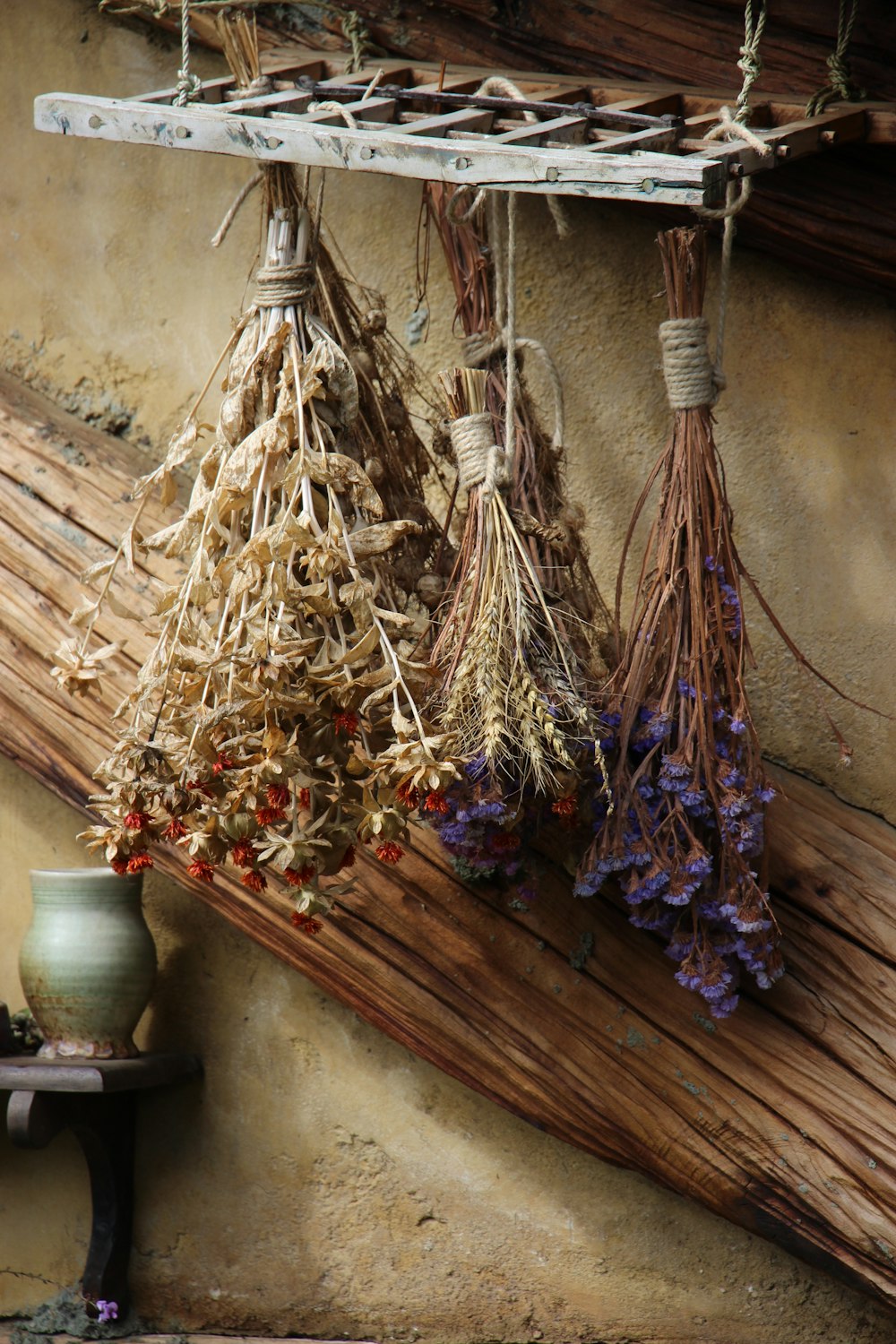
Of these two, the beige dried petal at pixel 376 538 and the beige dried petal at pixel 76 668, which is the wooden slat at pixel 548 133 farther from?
the beige dried petal at pixel 76 668

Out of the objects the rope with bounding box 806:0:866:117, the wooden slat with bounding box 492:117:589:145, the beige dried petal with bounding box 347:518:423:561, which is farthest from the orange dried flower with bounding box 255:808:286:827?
the rope with bounding box 806:0:866:117

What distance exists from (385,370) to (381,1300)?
1271 millimetres

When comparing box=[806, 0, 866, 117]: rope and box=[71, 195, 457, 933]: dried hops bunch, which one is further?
box=[806, 0, 866, 117]: rope

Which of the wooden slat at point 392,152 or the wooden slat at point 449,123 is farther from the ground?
the wooden slat at point 449,123

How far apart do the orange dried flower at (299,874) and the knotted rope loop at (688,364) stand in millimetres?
650

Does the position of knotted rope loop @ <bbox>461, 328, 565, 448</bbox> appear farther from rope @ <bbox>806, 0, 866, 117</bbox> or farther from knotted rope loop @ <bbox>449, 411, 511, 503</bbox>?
rope @ <bbox>806, 0, 866, 117</bbox>

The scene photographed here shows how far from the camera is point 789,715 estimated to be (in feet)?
5.63

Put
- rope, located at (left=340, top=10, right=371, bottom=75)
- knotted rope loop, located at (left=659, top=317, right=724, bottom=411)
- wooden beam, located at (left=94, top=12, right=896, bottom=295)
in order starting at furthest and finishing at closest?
rope, located at (left=340, top=10, right=371, bottom=75)
wooden beam, located at (left=94, top=12, right=896, bottom=295)
knotted rope loop, located at (left=659, top=317, right=724, bottom=411)

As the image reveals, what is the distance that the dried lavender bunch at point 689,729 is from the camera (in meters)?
1.36

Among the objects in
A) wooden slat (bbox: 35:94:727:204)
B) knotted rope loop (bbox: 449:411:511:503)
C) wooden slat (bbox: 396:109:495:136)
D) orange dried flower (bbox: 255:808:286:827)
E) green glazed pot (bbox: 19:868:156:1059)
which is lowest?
green glazed pot (bbox: 19:868:156:1059)

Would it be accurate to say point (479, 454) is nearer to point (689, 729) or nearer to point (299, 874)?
point (689, 729)

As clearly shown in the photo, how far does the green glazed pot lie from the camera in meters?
1.70

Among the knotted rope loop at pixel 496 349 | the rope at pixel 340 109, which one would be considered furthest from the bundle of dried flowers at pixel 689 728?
the rope at pixel 340 109

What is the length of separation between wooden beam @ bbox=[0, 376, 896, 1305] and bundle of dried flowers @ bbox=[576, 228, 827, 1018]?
0.18 m
